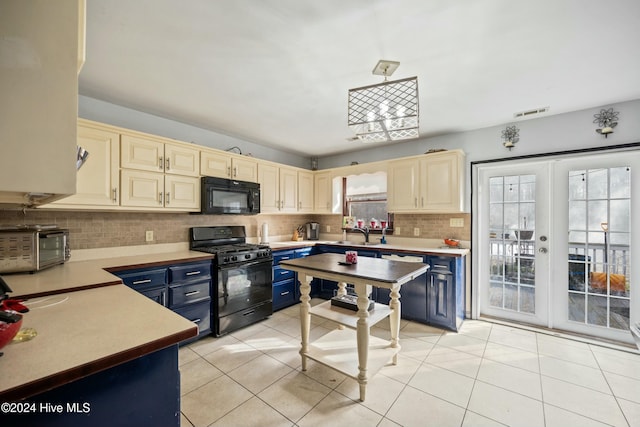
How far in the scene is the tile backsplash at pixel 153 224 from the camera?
96.7 inches

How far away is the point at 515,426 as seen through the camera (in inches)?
66.1

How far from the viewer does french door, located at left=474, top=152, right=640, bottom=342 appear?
9.00ft

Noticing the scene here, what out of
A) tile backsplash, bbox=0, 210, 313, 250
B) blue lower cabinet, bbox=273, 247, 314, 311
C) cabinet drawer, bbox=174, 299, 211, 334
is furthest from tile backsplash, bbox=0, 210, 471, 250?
cabinet drawer, bbox=174, 299, 211, 334

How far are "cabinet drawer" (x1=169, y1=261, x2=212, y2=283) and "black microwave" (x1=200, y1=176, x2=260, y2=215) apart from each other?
67cm

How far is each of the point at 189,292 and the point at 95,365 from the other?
2.09 meters

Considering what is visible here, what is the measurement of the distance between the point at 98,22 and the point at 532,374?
4074mm

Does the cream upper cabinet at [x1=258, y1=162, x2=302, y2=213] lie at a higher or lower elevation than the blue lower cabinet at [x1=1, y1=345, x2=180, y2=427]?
higher

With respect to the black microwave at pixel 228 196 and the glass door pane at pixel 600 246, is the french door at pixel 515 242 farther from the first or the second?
the black microwave at pixel 228 196

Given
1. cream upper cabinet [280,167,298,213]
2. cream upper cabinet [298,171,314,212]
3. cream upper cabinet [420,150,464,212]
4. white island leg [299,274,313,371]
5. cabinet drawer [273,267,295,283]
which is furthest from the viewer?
cream upper cabinet [298,171,314,212]

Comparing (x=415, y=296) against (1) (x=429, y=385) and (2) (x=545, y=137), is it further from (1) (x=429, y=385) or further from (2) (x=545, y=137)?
(2) (x=545, y=137)

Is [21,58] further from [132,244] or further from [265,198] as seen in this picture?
[265,198]

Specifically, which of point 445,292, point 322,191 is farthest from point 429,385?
point 322,191

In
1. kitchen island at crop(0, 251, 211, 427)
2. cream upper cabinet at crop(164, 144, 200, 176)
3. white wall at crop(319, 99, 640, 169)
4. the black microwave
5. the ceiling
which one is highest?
the ceiling

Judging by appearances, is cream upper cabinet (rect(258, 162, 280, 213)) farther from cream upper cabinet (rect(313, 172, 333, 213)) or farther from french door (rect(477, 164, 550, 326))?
french door (rect(477, 164, 550, 326))
